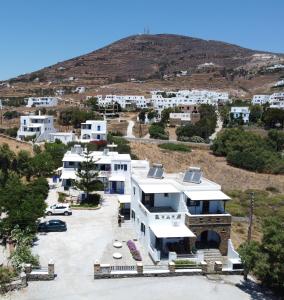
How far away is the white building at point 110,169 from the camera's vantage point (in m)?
41.9

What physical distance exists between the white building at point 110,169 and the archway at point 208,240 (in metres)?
14.8

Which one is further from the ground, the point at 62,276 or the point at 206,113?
the point at 206,113

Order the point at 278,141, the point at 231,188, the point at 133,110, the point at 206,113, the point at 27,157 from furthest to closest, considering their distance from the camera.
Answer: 1. the point at 133,110
2. the point at 206,113
3. the point at 278,141
4. the point at 231,188
5. the point at 27,157

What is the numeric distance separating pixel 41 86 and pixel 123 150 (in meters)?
141

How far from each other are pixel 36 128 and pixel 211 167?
102ft

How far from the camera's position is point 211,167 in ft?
218

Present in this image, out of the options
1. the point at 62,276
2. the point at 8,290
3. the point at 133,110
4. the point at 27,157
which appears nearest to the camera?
the point at 8,290

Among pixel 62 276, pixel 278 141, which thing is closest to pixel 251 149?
pixel 278 141

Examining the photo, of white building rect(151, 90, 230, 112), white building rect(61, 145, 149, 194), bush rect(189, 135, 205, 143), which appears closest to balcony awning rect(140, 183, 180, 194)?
white building rect(61, 145, 149, 194)

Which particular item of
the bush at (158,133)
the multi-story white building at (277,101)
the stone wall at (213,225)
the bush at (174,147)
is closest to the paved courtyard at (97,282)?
the stone wall at (213,225)

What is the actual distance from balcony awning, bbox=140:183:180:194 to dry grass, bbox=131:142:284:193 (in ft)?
91.8

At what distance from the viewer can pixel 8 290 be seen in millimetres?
20578

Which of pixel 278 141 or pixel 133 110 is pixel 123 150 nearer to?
pixel 278 141

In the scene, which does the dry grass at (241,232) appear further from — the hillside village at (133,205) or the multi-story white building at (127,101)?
the multi-story white building at (127,101)
